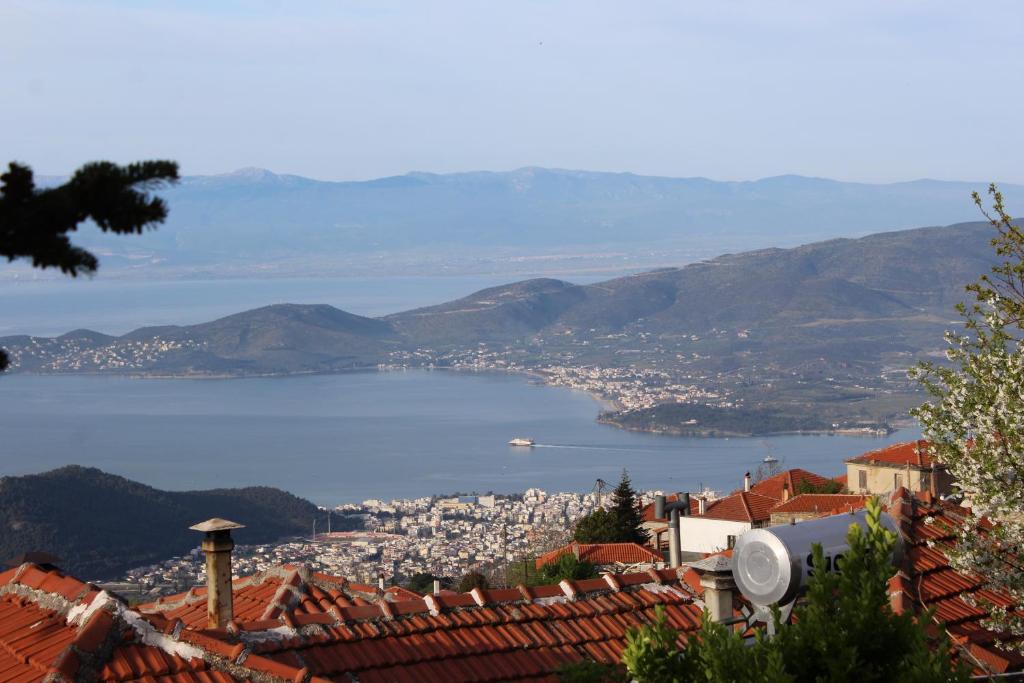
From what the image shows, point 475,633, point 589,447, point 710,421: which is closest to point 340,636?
point 475,633

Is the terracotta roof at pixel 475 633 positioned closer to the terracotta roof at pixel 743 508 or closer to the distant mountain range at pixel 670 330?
the terracotta roof at pixel 743 508

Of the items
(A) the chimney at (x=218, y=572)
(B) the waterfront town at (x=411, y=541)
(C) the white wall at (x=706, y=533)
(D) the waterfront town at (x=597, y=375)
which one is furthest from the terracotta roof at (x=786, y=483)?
(D) the waterfront town at (x=597, y=375)

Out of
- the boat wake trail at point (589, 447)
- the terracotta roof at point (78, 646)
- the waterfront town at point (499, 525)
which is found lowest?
the boat wake trail at point (589, 447)

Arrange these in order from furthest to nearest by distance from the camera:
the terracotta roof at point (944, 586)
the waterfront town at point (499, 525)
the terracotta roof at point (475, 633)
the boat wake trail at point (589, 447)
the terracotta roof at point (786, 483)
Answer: the boat wake trail at point (589, 447) → the terracotta roof at point (786, 483) → the waterfront town at point (499, 525) → the terracotta roof at point (944, 586) → the terracotta roof at point (475, 633)

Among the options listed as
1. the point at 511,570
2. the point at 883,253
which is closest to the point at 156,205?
the point at 511,570

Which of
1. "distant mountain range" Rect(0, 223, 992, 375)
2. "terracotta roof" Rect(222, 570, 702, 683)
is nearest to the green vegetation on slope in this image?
"distant mountain range" Rect(0, 223, 992, 375)

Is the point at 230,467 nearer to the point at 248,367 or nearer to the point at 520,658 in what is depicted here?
the point at 248,367

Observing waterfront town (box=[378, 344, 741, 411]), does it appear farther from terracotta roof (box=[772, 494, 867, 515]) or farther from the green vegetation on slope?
terracotta roof (box=[772, 494, 867, 515])
